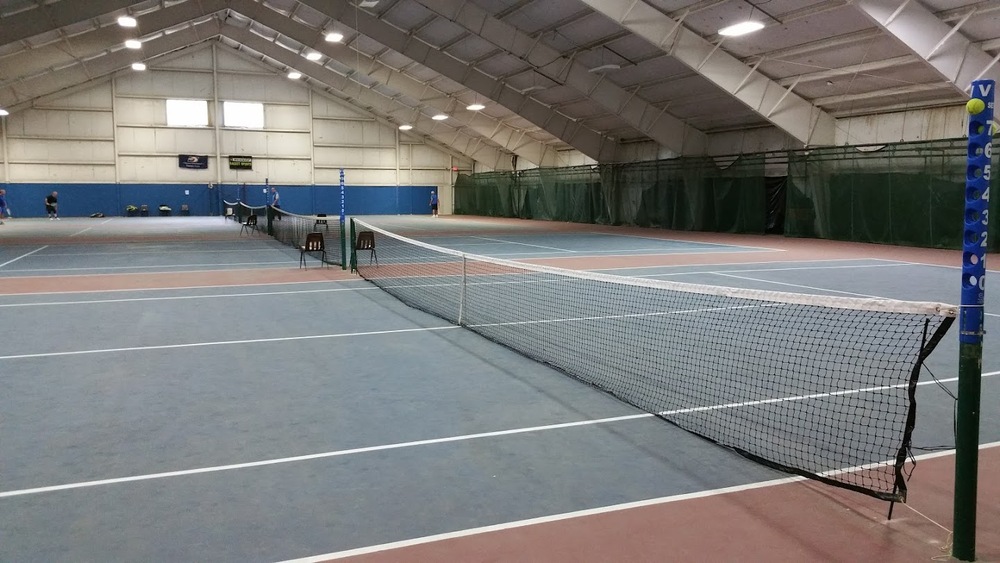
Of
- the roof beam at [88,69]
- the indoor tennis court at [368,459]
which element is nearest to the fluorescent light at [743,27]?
the indoor tennis court at [368,459]

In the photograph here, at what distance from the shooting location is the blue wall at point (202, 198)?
133 feet

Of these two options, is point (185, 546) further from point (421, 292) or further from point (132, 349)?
point (421, 292)

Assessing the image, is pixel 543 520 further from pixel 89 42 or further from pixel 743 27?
pixel 89 42

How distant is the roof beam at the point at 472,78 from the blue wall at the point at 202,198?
1827cm

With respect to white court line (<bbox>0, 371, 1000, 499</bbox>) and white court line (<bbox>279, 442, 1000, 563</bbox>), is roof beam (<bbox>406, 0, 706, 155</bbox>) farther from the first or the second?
white court line (<bbox>279, 442, 1000, 563</bbox>)

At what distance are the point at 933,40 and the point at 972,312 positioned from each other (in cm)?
1649

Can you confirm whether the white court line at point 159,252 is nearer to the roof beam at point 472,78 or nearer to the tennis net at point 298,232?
the tennis net at point 298,232

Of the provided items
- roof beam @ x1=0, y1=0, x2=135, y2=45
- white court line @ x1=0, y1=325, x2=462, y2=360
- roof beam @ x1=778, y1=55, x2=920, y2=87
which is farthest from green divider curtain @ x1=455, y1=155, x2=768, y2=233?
roof beam @ x1=0, y1=0, x2=135, y2=45

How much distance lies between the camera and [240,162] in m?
43.3

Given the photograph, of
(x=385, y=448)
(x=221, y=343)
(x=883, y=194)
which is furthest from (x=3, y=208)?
(x=385, y=448)

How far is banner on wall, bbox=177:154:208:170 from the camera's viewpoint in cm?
4231

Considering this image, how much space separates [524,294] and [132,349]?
20.1 ft

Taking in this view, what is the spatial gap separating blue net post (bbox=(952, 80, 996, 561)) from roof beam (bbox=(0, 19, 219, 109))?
3898 centimetres

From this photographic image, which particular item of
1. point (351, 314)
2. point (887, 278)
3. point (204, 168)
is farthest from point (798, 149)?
point (204, 168)
